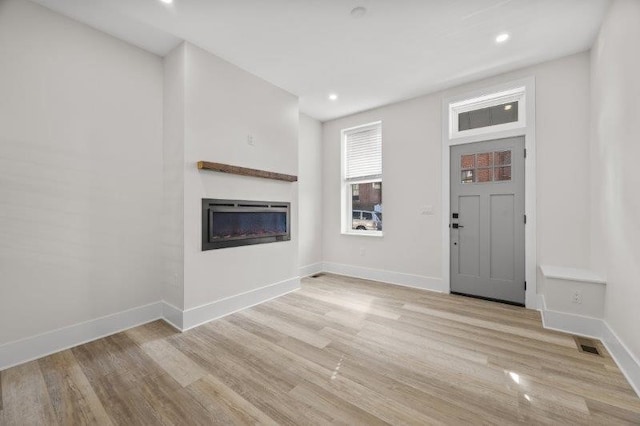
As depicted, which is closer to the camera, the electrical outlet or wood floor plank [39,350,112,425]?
wood floor plank [39,350,112,425]

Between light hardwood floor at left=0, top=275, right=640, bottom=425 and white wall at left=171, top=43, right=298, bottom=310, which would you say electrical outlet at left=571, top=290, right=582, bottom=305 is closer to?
light hardwood floor at left=0, top=275, right=640, bottom=425

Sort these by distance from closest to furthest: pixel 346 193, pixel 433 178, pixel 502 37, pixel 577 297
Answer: pixel 577 297
pixel 502 37
pixel 433 178
pixel 346 193

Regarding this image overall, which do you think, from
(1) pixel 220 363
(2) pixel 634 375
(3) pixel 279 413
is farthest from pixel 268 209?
(2) pixel 634 375

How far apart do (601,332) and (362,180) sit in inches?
132

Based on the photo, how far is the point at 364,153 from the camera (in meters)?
4.71

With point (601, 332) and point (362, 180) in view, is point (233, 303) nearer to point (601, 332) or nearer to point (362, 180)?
point (362, 180)

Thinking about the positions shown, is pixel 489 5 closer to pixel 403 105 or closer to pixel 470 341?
pixel 403 105

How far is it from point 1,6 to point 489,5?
12.9 feet

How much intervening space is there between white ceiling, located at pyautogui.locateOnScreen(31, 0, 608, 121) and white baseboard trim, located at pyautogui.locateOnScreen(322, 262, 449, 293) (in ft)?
9.22

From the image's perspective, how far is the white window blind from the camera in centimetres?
455

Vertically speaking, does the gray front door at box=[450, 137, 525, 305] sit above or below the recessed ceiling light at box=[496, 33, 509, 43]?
below

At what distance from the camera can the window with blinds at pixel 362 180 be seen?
4.58 meters

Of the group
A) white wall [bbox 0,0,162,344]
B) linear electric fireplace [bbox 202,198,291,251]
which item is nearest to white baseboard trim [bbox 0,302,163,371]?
white wall [bbox 0,0,162,344]

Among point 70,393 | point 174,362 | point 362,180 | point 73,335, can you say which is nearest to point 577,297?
point 362,180
